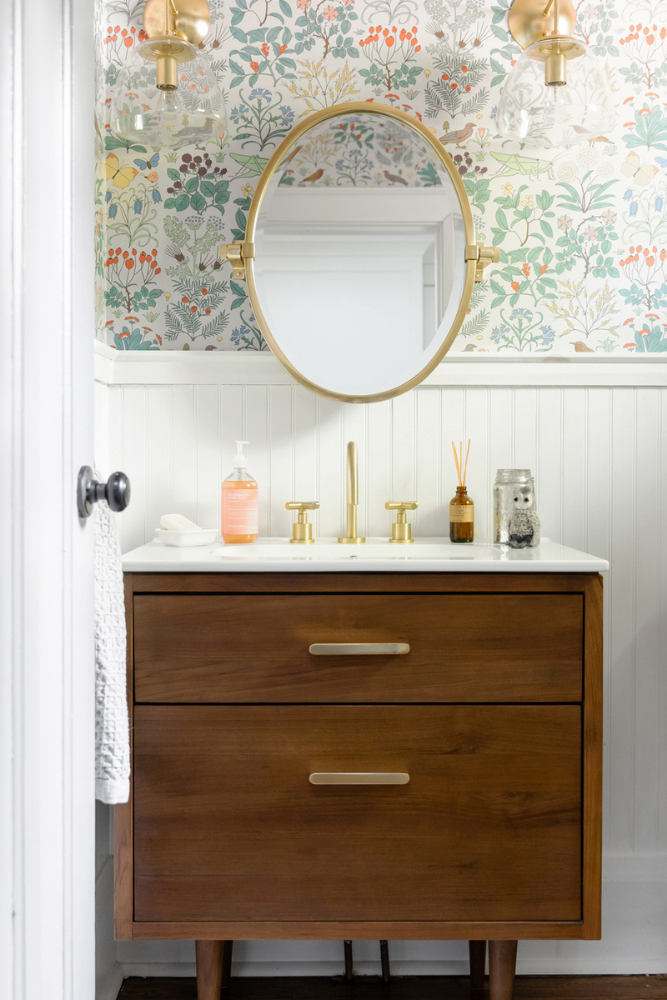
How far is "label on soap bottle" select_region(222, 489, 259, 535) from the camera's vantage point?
150cm

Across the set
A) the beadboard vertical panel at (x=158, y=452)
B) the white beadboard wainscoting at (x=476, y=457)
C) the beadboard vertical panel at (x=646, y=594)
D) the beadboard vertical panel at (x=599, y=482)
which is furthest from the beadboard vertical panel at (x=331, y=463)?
the beadboard vertical panel at (x=646, y=594)

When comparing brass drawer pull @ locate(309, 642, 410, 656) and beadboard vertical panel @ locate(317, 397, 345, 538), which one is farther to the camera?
beadboard vertical panel @ locate(317, 397, 345, 538)

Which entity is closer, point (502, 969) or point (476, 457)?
point (502, 969)

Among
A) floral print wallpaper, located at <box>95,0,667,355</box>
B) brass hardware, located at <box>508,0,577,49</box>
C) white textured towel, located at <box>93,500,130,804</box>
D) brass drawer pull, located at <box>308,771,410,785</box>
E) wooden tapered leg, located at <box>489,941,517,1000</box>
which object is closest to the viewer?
white textured towel, located at <box>93,500,130,804</box>

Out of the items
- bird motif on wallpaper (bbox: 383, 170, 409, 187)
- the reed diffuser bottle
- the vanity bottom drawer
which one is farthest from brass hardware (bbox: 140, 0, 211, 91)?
the vanity bottom drawer

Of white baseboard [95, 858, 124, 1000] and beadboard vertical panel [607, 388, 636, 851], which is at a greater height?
beadboard vertical panel [607, 388, 636, 851]

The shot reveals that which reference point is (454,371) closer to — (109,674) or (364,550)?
(364,550)

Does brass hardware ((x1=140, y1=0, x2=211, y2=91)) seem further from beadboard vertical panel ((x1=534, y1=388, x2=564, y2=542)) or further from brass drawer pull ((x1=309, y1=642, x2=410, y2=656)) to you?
brass drawer pull ((x1=309, y1=642, x2=410, y2=656))

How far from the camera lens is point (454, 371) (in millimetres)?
1602

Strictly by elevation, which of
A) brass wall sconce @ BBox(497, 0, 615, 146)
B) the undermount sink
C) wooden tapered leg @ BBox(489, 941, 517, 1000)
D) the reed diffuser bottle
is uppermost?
brass wall sconce @ BBox(497, 0, 615, 146)

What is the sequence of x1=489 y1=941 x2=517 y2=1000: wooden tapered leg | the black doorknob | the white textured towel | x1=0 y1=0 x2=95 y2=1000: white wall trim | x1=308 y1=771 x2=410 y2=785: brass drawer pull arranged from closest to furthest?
x1=0 y1=0 x2=95 y2=1000: white wall trim → the black doorknob → the white textured towel → x1=308 y1=771 x2=410 y2=785: brass drawer pull → x1=489 y1=941 x2=517 y2=1000: wooden tapered leg

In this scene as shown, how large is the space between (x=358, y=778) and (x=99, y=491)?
635mm

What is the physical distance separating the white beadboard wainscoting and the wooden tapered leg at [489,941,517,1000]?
1.45 ft

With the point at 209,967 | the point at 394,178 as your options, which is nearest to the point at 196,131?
the point at 394,178
